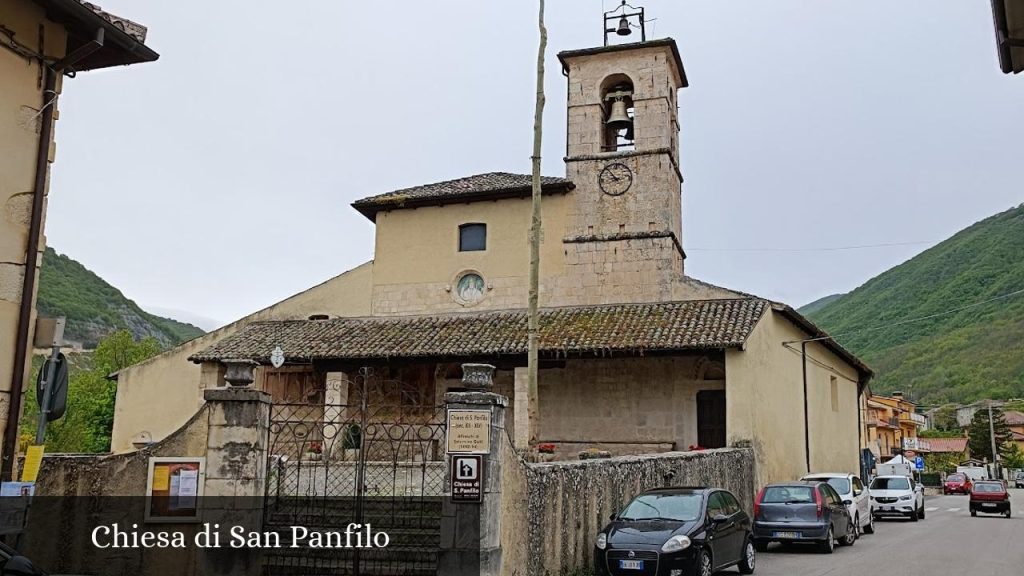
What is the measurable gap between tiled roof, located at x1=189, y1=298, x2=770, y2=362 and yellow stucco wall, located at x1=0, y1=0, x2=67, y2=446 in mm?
13323

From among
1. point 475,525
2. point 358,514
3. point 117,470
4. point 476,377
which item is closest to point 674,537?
point 475,525

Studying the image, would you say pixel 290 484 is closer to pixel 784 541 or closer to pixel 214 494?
pixel 214 494

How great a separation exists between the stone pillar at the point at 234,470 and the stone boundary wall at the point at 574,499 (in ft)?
9.43

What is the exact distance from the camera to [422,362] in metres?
23.0

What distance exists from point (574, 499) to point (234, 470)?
452 cm

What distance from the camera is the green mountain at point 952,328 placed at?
85.4 m

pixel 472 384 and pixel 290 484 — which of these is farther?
pixel 290 484

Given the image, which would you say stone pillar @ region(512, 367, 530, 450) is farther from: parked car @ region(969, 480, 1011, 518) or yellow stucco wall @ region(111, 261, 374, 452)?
parked car @ region(969, 480, 1011, 518)

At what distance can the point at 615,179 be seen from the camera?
25047 millimetres

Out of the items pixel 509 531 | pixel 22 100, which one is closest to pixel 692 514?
pixel 509 531

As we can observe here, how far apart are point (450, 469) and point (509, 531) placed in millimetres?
1133

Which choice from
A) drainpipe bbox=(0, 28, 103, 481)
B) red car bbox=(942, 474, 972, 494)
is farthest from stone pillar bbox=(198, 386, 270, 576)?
red car bbox=(942, 474, 972, 494)

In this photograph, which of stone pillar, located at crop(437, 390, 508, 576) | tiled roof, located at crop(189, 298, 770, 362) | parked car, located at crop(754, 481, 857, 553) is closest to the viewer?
stone pillar, located at crop(437, 390, 508, 576)

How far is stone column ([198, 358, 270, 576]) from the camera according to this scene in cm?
971
